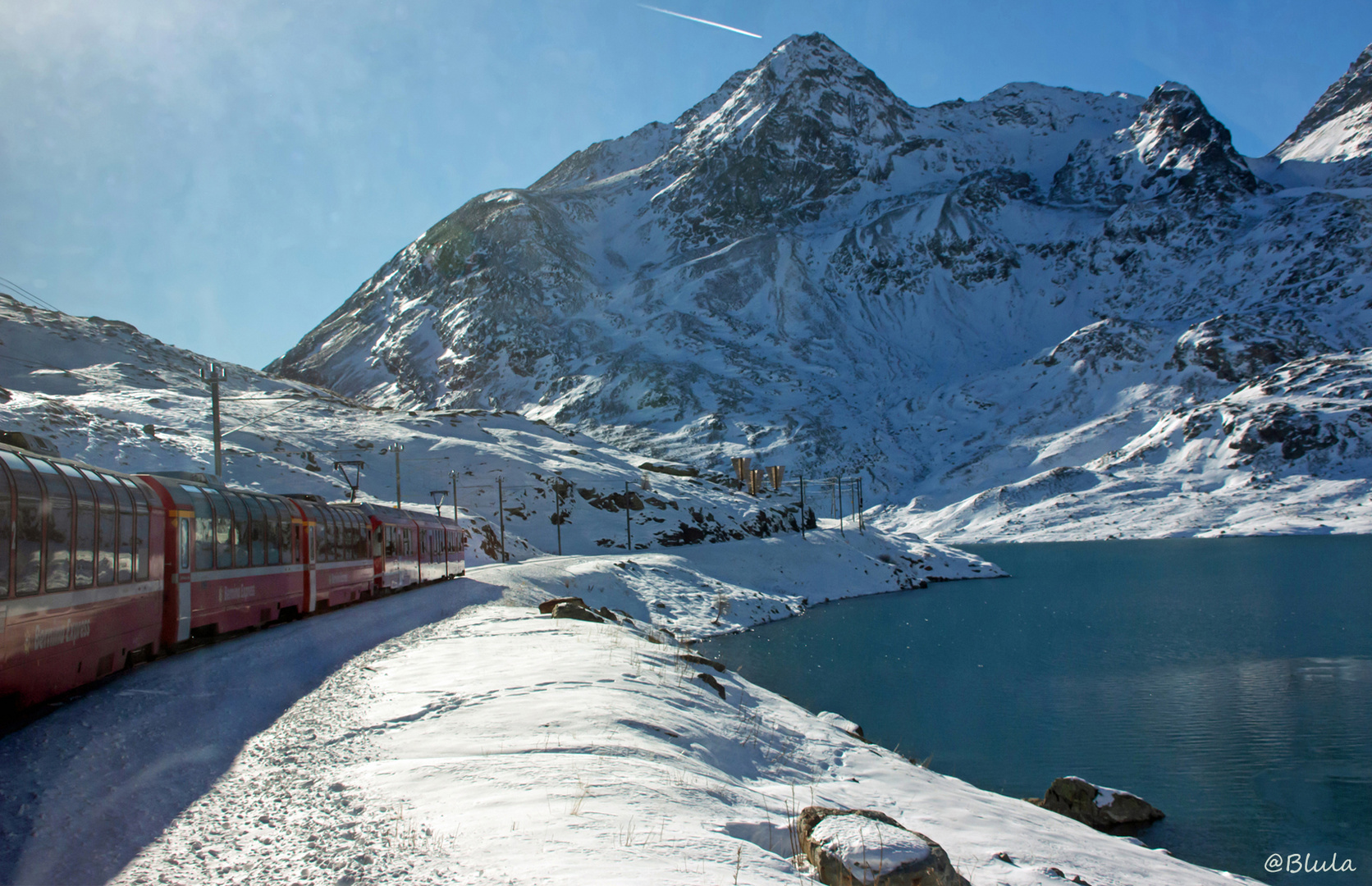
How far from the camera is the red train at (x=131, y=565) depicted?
1025 centimetres

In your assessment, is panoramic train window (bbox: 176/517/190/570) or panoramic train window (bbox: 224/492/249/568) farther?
panoramic train window (bbox: 224/492/249/568)

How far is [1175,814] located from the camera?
1847cm

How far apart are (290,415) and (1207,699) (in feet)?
319

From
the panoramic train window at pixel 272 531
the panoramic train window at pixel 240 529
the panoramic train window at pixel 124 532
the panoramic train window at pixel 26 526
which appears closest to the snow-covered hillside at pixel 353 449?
the panoramic train window at pixel 272 531

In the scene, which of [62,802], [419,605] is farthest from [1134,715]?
[62,802]

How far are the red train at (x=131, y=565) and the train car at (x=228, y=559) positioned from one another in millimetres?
34

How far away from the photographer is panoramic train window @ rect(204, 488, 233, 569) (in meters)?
17.5

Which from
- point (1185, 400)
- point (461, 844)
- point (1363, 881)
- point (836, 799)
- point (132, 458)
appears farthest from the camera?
point (1185, 400)

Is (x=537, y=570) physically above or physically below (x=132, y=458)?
below

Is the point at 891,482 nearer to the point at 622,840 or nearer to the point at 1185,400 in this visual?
the point at 1185,400

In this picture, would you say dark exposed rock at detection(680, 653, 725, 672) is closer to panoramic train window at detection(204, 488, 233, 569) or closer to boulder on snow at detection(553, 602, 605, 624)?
boulder on snow at detection(553, 602, 605, 624)

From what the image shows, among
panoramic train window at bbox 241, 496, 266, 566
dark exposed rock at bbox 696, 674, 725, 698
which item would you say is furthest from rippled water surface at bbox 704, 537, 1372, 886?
panoramic train window at bbox 241, 496, 266, 566

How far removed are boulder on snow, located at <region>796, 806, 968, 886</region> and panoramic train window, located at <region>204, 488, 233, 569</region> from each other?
1510 centimetres

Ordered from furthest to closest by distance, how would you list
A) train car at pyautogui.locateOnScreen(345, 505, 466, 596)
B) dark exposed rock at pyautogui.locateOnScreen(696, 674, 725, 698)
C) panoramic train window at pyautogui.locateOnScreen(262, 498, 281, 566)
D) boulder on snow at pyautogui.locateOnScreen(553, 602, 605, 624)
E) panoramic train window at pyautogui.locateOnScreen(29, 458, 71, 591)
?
train car at pyautogui.locateOnScreen(345, 505, 466, 596)
boulder on snow at pyautogui.locateOnScreen(553, 602, 605, 624)
panoramic train window at pyautogui.locateOnScreen(262, 498, 281, 566)
dark exposed rock at pyautogui.locateOnScreen(696, 674, 725, 698)
panoramic train window at pyautogui.locateOnScreen(29, 458, 71, 591)
